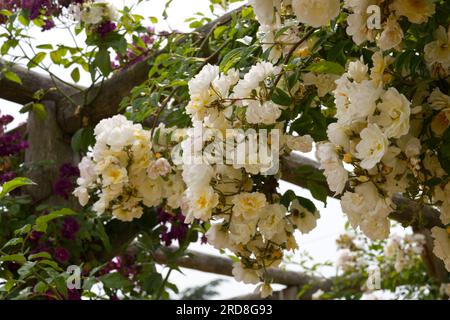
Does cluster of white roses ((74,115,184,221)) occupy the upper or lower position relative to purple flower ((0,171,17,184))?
lower

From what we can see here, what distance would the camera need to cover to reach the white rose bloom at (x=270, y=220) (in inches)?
38.8

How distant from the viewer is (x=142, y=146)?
3.91 feet

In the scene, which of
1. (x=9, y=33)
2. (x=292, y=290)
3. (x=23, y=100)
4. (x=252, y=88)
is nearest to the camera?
(x=252, y=88)

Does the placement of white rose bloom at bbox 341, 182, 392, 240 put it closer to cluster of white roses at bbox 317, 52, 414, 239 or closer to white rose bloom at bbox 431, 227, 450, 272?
cluster of white roses at bbox 317, 52, 414, 239

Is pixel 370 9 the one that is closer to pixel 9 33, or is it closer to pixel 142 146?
pixel 142 146

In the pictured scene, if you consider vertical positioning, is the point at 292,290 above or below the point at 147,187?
above

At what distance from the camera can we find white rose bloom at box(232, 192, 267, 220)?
0.94 metres

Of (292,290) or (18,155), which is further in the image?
(292,290)

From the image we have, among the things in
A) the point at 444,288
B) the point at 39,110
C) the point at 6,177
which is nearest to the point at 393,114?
the point at 6,177

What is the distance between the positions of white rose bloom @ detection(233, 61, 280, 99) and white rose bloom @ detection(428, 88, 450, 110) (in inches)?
8.4

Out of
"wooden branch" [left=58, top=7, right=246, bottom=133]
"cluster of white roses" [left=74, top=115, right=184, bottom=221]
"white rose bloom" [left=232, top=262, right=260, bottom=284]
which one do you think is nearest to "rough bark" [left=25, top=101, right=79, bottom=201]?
"wooden branch" [left=58, top=7, right=246, bottom=133]

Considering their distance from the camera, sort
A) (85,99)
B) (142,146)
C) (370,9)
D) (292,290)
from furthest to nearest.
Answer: (292,290), (85,99), (142,146), (370,9)
